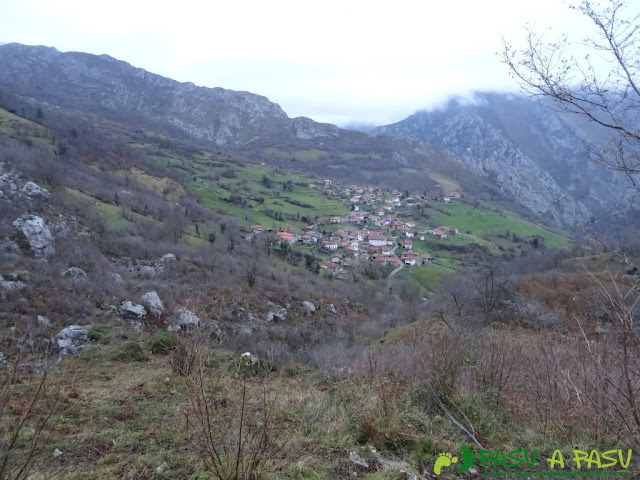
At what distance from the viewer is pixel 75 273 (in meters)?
16.2

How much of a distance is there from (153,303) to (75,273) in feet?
13.0

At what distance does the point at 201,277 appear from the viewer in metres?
24.4

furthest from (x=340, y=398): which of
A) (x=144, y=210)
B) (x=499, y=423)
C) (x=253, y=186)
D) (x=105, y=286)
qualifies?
(x=253, y=186)

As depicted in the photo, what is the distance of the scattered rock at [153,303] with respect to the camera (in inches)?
602

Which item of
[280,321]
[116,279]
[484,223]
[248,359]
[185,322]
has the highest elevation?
[484,223]

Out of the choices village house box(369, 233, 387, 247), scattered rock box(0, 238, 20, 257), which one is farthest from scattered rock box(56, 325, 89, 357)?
village house box(369, 233, 387, 247)

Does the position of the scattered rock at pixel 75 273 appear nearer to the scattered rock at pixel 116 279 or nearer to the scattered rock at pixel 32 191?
the scattered rock at pixel 116 279

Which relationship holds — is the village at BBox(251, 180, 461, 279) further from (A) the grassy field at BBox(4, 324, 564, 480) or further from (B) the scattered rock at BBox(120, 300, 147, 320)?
(A) the grassy field at BBox(4, 324, 564, 480)

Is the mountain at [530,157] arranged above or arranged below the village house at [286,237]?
above

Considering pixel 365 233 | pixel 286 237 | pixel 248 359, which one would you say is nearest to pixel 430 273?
pixel 365 233

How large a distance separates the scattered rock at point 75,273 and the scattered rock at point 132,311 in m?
2.92

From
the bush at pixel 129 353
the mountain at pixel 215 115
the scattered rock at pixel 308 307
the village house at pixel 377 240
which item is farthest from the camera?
the mountain at pixel 215 115

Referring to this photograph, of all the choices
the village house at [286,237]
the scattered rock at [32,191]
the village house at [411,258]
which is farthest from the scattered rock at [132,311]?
the village house at [411,258]

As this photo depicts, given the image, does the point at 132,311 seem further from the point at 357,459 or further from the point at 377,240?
the point at 377,240
